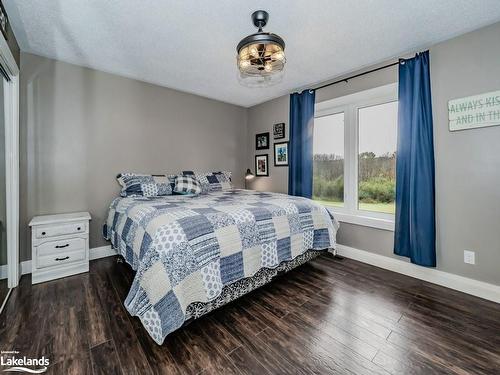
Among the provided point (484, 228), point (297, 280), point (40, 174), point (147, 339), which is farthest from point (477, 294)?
point (40, 174)

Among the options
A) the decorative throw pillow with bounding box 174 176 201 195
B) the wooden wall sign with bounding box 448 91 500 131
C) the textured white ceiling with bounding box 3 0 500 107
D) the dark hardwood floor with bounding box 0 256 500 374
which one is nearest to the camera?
the dark hardwood floor with bounding box 0 256 500 374

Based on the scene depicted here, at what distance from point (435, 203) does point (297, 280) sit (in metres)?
1.66

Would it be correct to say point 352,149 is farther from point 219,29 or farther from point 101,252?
point 101,252

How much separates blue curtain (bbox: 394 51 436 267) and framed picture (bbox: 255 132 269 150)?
219 cm

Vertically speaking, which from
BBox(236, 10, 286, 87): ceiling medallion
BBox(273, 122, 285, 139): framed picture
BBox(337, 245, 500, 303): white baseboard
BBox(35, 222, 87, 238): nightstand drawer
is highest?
Result: BBox(236, 10, 286, 87): ceiling medallion

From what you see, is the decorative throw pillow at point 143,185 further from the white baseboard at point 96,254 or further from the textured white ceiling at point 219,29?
the textured white ceiling at point 219,29

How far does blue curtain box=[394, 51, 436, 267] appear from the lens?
2377 mm

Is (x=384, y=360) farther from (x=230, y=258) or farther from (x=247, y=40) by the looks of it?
(x=247, y=40)

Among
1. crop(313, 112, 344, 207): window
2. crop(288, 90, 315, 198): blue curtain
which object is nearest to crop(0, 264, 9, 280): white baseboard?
crop(288, 90, 315, 198): blue curtain

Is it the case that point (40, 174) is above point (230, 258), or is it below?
above

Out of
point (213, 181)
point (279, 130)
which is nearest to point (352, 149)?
point (279, 130)

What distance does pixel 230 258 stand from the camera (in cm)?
175

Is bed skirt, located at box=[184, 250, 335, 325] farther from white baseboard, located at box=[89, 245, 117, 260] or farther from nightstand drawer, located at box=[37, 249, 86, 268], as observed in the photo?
white baseboard, located at box=[89, 245, 117, 260]

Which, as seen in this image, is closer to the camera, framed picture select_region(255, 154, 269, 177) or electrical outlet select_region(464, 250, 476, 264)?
electrical outlet select_region(464, 250, 476, 264)
